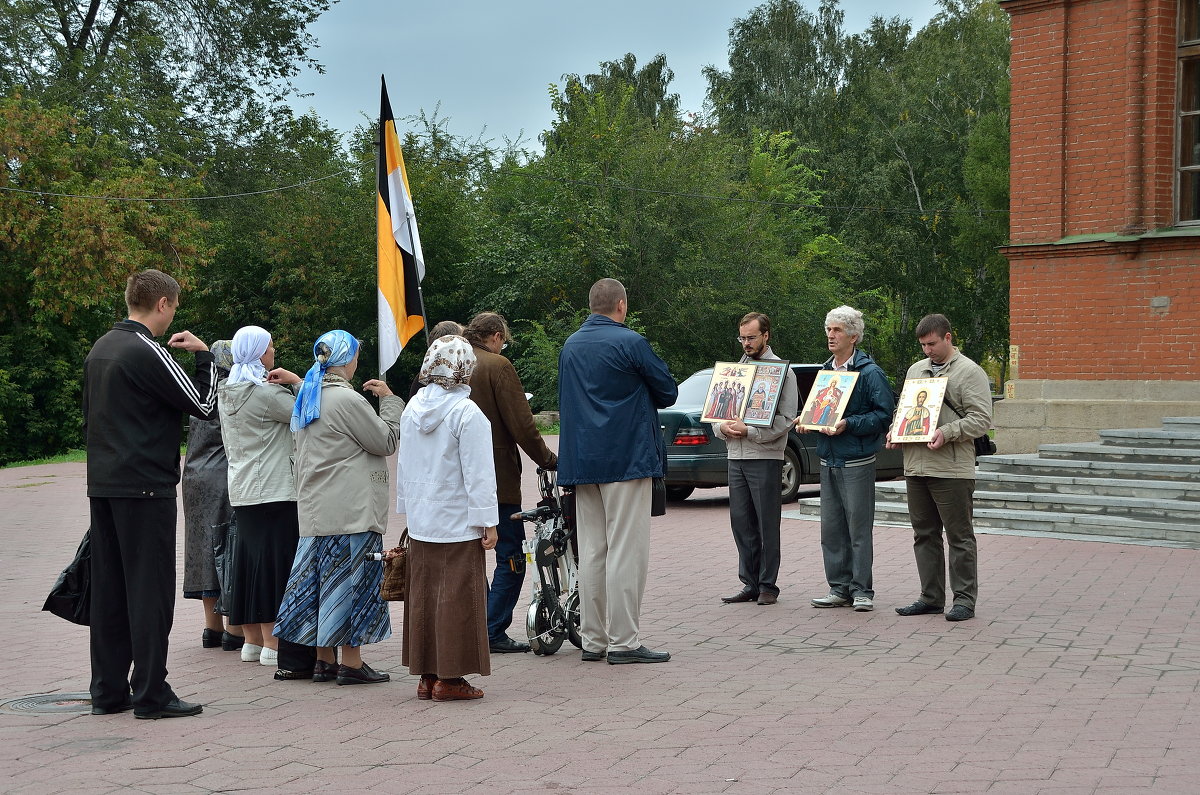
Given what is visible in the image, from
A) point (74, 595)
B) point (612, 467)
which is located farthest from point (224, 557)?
point (612, 467)

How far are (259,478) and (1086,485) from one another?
29.3ft

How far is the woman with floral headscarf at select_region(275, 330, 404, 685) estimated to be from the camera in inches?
252

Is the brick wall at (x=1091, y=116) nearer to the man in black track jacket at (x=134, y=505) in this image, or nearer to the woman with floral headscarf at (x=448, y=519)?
the woman with floral headscarf at (x=448, y=519)

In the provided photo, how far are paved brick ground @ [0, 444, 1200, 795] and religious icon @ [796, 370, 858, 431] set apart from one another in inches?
48.9

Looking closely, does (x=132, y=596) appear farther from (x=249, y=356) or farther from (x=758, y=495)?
(x=758, y=495)

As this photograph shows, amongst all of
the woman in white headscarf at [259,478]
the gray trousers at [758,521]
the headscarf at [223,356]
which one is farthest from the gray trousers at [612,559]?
the headscarf at [223,356]

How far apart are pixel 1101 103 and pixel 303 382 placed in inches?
462

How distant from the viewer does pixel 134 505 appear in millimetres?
5695

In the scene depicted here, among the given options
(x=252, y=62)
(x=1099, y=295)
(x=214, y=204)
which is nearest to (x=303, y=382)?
(x=1099, y=295)

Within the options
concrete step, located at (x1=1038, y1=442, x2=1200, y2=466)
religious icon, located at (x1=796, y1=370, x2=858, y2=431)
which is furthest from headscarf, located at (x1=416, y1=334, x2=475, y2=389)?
concrete step, located at (x1=1038, y1=442, x2=1200, y2=466)

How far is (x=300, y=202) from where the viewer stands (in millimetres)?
37500

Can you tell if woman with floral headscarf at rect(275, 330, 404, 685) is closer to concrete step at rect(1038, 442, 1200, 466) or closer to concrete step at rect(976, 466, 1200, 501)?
concrete step at rect(976, 466, 1200, 501)

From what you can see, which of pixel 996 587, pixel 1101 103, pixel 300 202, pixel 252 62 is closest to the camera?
pixel 996 587

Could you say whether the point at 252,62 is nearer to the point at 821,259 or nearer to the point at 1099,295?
the point at 821,259
